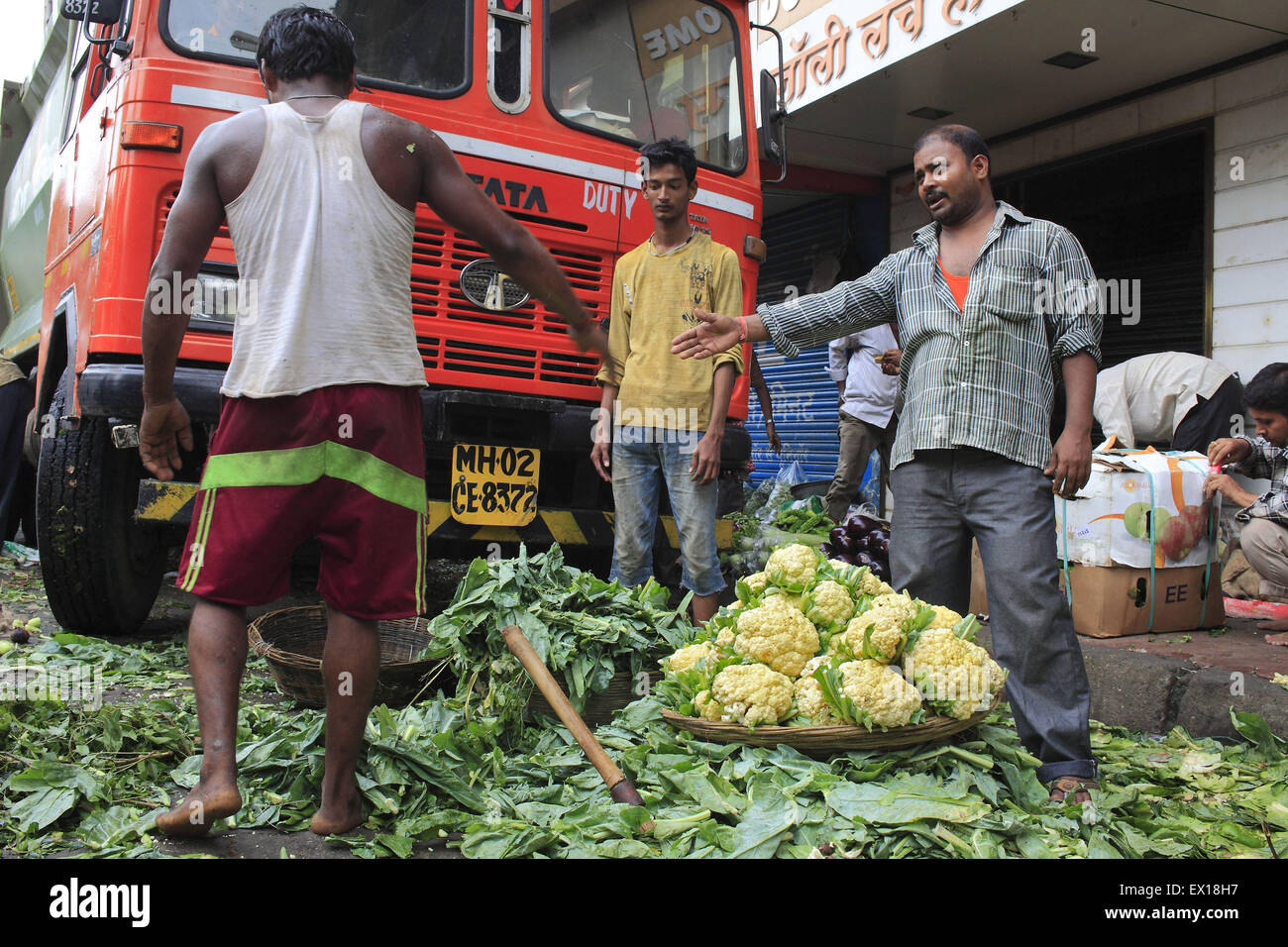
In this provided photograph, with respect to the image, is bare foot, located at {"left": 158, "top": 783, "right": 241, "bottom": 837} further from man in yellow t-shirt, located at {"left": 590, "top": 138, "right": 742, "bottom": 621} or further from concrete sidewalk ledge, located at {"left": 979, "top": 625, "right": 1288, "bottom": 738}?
concrete sidewalk ledge, located at {"left": 979, "top": 625, "right": 1288, "bottom": 738}

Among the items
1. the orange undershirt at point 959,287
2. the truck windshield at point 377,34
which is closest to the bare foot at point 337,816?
the orange undershirt at point 959,287

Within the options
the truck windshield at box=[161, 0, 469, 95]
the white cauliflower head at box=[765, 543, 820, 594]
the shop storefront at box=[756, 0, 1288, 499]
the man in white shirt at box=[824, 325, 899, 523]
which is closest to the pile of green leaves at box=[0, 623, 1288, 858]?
the white cauliflower head at box=[765, 543, 820, 594]

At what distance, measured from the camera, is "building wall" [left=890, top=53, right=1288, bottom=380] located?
21.1ft

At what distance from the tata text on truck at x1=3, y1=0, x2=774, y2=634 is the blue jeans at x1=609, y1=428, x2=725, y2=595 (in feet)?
1.12

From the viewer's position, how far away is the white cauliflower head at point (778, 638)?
287cm

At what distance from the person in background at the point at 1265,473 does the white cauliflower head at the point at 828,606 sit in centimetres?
263

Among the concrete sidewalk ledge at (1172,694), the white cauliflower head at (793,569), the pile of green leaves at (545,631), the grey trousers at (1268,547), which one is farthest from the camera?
the grey trousers at (1268,547)

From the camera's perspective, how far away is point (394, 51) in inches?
172

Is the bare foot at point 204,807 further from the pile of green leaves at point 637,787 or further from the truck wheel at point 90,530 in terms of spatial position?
the truck wheel at point 90,530

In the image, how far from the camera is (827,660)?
277 cm

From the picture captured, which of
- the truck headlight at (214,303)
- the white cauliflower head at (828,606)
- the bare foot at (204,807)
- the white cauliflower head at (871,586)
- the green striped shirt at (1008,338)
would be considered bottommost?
the bare foot at (204,807)

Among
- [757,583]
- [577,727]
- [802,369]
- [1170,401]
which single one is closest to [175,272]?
[577,727]

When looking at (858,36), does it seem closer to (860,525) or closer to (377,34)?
(860,525)

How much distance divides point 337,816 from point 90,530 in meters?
2.43
